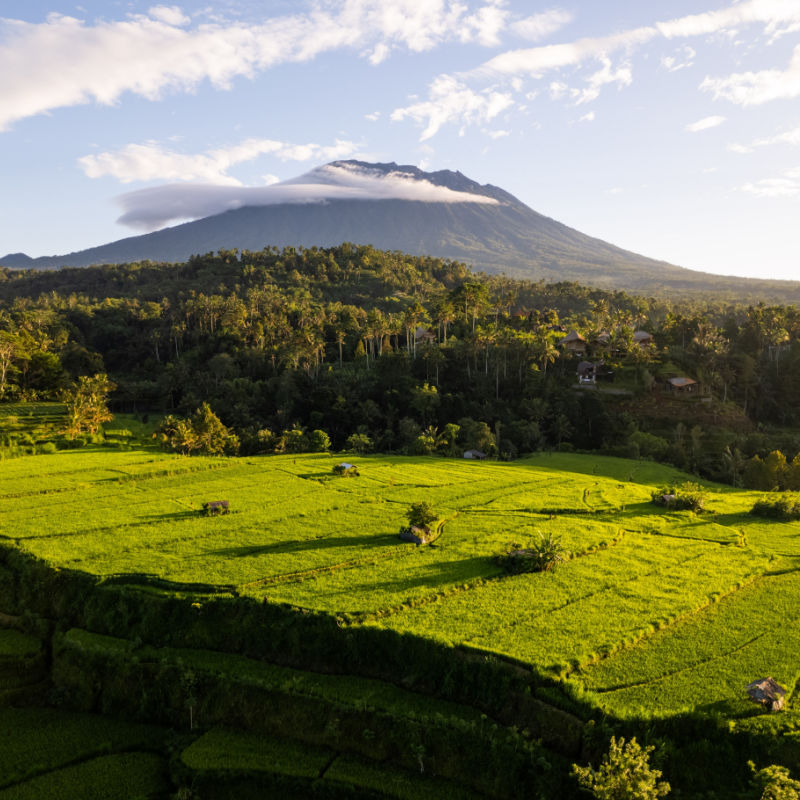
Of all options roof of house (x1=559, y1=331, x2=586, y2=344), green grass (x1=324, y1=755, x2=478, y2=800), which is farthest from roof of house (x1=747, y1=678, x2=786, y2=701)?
roof of house (x1=559, y1=331, x2=586, y2=344)

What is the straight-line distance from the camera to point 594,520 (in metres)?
27.6

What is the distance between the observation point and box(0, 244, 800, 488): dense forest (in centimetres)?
5303

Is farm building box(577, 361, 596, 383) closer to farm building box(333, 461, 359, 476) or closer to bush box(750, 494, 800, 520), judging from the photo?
bush box(750, 494, 800, 520)

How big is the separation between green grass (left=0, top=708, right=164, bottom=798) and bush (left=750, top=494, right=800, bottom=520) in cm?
2962

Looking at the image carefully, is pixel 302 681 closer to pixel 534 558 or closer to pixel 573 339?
pixel 534 558

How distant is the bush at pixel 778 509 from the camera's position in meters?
29.3

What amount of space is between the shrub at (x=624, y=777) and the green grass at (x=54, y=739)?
1190 cm

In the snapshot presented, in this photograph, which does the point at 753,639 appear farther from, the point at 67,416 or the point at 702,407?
the point at 67,416

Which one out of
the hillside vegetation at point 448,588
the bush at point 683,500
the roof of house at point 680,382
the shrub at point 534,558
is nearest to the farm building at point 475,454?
the hillside vegetation at point 448,588

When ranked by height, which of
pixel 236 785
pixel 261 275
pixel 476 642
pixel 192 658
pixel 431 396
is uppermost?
pixel 261 275

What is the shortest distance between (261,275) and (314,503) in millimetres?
91054

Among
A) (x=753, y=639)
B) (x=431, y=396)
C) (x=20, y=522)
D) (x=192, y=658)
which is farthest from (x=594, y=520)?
(x=431, y=396)

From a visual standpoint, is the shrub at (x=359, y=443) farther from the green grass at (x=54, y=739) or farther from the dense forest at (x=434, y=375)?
the green grass at (x=54, y=739)

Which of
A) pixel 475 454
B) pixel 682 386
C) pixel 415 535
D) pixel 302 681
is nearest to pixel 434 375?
pixel 475 454
